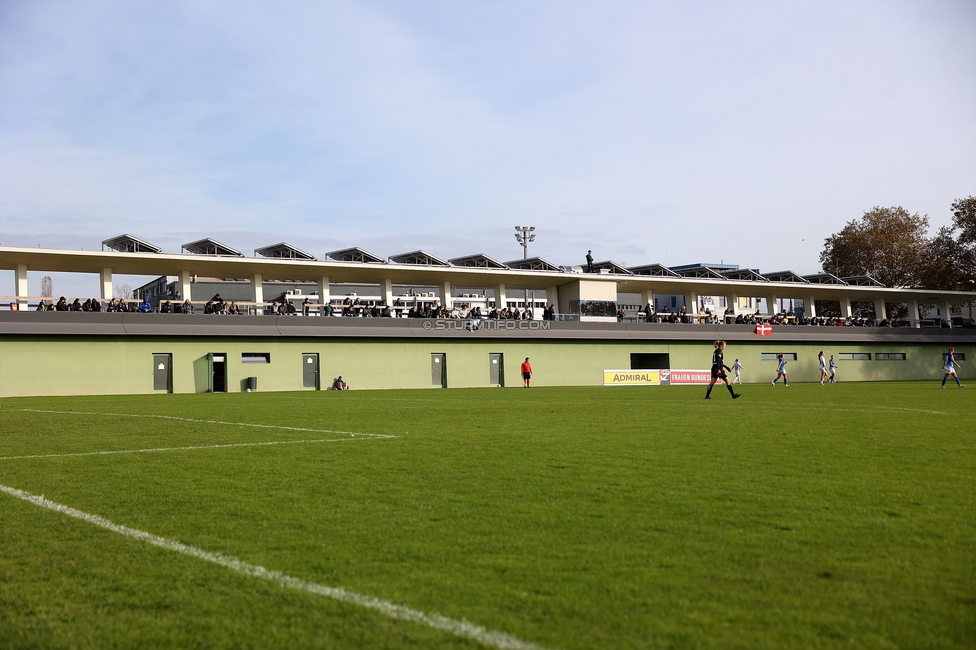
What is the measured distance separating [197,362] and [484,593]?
40.0 m

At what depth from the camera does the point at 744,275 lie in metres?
64.4

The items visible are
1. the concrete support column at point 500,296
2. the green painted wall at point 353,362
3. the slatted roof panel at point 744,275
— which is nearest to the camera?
the green painted wall at point 353,362

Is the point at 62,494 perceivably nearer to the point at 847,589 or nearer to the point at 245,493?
the point at 245,493

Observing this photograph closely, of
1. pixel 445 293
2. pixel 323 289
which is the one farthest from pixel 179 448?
pixel 445 293

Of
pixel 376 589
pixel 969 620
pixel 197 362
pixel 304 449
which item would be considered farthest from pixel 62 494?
pixel 197 362

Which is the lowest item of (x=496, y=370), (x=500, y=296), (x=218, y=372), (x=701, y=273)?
(x=496, y=370)

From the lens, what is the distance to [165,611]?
4.42 m

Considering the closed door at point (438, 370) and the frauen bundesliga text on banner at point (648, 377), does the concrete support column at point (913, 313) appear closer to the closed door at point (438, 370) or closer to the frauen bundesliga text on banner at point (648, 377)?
the frauen bundesliga text on banner at point (648, 377)

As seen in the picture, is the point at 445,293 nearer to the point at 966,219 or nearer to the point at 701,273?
the point at 701,273

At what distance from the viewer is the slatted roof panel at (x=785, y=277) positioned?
6556 centimetres

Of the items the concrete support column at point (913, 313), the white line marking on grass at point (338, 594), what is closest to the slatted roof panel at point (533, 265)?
the concrete support column at point (913, 313)

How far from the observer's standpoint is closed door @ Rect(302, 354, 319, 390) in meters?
44.0

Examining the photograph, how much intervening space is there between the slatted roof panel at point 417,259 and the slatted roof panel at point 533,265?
570cm

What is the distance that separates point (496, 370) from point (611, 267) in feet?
44.8
